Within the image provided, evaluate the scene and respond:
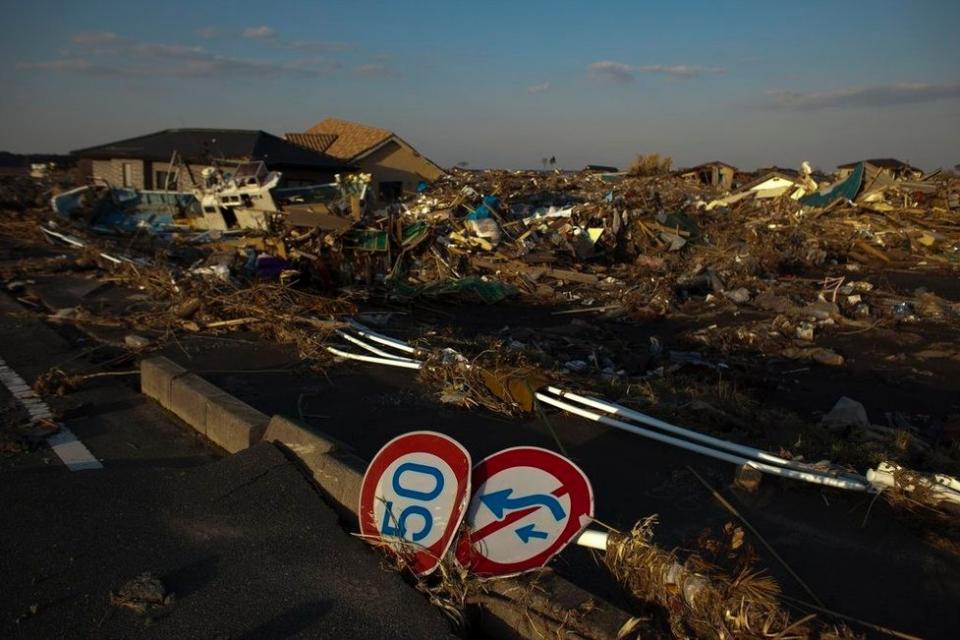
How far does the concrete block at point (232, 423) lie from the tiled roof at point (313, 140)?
3717 cm

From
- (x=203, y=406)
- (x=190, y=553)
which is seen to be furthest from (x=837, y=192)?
(x=190, y=553)

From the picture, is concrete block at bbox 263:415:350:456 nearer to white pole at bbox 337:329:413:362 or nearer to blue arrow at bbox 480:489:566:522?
blue arrow at bbox 480:489:566:522

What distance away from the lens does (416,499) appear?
3.26 meters

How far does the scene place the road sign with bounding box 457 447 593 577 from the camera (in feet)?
9.68

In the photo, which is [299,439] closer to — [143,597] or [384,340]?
[143,597]

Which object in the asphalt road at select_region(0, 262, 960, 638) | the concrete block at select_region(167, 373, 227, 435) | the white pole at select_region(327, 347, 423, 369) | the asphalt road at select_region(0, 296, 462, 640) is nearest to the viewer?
the asphalt road at select_region(0, 296, 462, 640)

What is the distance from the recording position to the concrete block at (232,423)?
182 inches

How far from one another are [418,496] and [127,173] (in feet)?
A: 119

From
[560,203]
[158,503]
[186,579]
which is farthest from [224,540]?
[560,203]

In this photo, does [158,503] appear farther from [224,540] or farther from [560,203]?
[560,203]

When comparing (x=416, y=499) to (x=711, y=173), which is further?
(x=711, y=173)

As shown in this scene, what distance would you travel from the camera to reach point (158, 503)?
384cm

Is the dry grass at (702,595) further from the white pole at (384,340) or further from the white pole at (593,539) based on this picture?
the white pole at (384,340)

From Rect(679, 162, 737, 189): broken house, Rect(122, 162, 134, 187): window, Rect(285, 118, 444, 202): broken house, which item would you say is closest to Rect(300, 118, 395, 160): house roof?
Rect(285, 118, 444, 202): broken house
